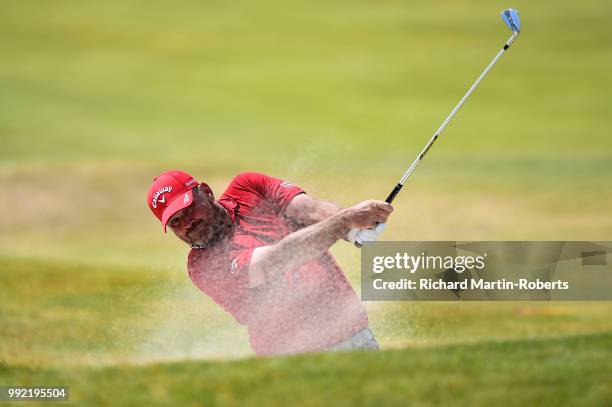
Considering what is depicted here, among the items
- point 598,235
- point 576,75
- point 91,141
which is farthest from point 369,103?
point 598,235

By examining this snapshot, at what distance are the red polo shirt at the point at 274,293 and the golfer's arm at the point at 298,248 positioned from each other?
7 cm

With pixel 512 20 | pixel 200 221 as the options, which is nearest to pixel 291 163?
pixel 512 20

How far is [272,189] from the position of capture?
17.0ft

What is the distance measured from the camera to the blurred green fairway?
13.6ft

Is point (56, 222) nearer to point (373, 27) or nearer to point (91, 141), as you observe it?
point (91, 141)

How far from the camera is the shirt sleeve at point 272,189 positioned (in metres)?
5.15

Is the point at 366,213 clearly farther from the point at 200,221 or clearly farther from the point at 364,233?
the point at 200,221

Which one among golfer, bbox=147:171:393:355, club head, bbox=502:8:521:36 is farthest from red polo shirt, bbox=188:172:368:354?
club head, bbox=502:8:521:36

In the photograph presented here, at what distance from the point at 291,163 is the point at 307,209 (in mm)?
4998

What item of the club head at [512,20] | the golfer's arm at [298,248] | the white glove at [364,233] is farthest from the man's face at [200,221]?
the club head at [512,20]

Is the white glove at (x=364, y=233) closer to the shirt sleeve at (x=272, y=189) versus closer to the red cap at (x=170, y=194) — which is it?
the shirt sleeve at (x=272, y=189)

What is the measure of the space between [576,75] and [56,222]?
29.5ft

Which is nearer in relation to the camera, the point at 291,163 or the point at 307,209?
the point at 307,209

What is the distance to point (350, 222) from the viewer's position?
14.8ft
